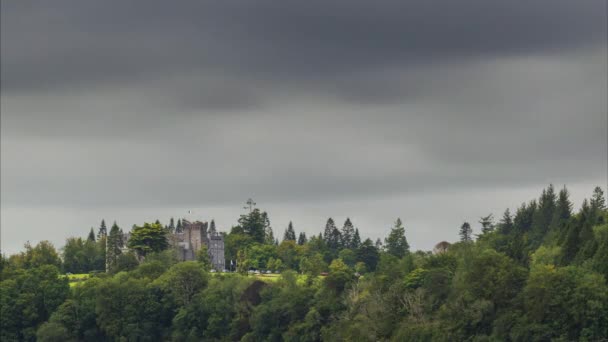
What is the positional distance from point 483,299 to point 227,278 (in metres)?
49.9

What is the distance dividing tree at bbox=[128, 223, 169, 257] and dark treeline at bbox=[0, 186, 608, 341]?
0.18 metres

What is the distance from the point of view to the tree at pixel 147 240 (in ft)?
631

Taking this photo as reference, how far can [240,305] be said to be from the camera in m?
149

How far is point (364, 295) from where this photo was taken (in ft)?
442

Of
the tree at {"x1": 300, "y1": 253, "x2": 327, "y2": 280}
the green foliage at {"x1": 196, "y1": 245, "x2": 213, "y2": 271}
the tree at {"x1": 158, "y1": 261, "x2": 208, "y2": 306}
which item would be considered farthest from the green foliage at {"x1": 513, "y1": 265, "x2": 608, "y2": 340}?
the green foliage at {"x1": 196, "y1": 245, "x2": 213, "y2": 271}

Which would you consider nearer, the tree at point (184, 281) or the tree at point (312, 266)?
the tree at point (184, 281)

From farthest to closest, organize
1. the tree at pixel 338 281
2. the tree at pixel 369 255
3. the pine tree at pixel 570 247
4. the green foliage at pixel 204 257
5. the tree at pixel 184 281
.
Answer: the tree at pixel 369 255, the green foliage at pixel 204 257, the tree at pixel 184 281, the tree at pixel 338 281, the pine tree at pixel 570 247

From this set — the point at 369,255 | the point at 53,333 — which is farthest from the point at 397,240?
the point at 53,333

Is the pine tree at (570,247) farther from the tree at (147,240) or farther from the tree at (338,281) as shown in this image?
the tree at (147,240)

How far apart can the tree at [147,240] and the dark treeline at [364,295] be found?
18cm

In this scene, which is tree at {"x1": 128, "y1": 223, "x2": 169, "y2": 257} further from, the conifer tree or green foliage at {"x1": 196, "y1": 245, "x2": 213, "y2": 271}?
the conifer tree

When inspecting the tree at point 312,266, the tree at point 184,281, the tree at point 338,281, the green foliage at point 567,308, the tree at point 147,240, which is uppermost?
the tree at point 147,240

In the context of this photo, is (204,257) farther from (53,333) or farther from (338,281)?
(338,281)

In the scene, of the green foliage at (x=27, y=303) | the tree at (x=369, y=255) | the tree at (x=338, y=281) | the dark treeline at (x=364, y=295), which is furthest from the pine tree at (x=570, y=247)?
the tree at (x=369, y=255)
